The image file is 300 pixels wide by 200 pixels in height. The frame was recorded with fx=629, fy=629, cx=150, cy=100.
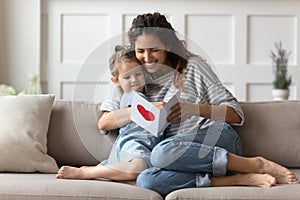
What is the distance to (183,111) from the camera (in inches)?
89.8

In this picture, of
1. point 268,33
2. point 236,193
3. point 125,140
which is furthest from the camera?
point 268,33

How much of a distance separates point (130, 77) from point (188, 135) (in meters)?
0.31

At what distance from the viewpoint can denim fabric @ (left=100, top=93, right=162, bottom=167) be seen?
7.69 feet

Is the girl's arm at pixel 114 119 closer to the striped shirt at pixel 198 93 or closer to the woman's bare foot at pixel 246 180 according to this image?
the striped shirt at pixel 198 93

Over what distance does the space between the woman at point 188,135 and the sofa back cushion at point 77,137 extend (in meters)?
0.34

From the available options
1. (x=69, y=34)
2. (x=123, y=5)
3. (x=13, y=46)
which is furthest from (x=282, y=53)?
(x=13, y=46)

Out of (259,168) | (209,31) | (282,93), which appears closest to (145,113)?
(259,168)

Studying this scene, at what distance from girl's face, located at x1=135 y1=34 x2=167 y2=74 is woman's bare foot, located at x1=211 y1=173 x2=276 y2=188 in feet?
1.49

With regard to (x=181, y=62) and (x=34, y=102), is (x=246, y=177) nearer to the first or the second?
(x=181, y=62)

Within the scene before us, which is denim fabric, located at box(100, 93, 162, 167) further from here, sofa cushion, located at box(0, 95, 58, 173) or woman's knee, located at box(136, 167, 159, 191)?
sofa cushion, located at box(0, 95, 58, 173)

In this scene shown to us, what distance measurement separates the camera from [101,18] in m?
4.84

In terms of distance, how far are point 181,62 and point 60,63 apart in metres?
2.67

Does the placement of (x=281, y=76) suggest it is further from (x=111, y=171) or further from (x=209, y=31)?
(x=111, y=171)

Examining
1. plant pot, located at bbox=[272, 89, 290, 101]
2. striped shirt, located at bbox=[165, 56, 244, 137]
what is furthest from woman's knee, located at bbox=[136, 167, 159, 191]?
plant pot, located at bbox=[272, 89, 290, 101]
